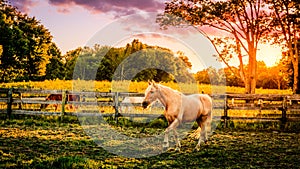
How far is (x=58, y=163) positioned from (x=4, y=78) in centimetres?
3311

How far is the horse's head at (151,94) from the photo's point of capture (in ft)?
27.5

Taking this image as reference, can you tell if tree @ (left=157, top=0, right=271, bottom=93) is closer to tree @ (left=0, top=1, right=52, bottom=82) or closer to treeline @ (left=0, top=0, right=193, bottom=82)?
treeline @ (left=0, top=0, right=193, bottom=82)

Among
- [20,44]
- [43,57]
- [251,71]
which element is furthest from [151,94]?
[43,57]

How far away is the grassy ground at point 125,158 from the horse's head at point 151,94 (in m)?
1.34

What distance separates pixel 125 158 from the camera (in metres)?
6.94

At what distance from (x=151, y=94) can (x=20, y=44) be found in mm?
31923

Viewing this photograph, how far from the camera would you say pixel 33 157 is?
661 centimetres

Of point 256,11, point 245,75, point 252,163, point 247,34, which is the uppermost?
point 256,11

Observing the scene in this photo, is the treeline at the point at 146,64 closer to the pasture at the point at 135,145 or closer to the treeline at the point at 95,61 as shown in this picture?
the treeline at the point at 95,61

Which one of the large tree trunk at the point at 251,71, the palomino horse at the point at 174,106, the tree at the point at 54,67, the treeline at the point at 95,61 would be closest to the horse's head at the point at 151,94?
the palomino horse at the point at 174,106

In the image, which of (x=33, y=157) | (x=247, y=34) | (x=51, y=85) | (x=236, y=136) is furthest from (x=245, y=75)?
(x=51, y=85)

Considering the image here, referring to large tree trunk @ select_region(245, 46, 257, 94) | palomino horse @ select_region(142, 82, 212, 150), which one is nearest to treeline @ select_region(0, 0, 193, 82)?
large tree trunk @ select_region(245, 46, 257, 94)

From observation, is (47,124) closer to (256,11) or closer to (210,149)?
(210,149)

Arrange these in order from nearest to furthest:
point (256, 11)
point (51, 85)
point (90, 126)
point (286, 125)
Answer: point (90, 126) < point (286, 125) < point (256, 11) < point (51, 85)
